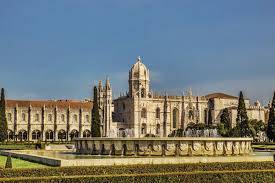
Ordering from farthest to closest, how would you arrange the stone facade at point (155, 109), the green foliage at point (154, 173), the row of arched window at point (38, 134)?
the stone facade at point (155, 109) → the row of arched window at point (38, 134) → the green foliage at point (154, 173)

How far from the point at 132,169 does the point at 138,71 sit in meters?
72.7

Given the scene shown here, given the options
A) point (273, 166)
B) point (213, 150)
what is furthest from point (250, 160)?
point (213, 150)

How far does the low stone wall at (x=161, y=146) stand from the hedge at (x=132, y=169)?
20.1ft

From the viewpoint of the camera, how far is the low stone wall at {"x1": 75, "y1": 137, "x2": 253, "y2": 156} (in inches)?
998

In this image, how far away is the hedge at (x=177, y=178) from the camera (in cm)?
1667

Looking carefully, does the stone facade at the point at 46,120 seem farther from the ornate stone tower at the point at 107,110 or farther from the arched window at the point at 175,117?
the arched window at the point at 175,117

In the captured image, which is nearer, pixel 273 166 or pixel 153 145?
pixel 273 166

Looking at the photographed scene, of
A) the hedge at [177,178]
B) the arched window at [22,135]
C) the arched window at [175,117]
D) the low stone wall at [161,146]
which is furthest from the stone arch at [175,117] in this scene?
the hedge at [177,178]

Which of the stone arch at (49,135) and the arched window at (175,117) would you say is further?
the arched window at (175,117)

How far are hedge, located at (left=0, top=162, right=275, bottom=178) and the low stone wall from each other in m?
6.12

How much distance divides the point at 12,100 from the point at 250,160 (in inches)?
2609

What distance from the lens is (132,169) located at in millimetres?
18078

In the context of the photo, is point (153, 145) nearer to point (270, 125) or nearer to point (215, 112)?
point (270, 125)

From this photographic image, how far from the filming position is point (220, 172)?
18.6 metres
